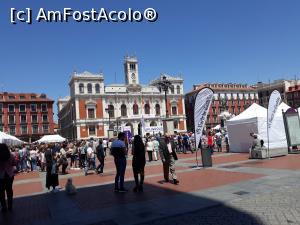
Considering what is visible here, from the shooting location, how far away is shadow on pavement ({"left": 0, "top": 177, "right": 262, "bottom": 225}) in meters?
6.45

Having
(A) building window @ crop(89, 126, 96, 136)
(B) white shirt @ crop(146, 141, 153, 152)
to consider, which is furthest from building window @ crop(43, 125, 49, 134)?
(B) white shirt @ crop(146, 141, 153, 152)

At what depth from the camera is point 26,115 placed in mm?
74750

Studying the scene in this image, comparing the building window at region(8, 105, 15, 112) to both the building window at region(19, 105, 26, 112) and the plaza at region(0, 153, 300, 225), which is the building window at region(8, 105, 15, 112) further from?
the plaza at region(0, 153, 300, 225)

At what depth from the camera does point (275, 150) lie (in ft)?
54.4

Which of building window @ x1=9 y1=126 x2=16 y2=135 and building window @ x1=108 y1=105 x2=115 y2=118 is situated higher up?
building window @ x1=108 y1=105 x2=115 y2=118

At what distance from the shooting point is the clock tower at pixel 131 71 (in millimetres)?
82188

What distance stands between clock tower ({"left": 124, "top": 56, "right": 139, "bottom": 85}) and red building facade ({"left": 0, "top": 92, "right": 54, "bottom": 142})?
18697mm

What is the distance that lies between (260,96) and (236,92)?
6765mm

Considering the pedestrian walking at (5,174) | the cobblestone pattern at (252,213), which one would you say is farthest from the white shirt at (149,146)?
the cobblestone pattern at (252,213)

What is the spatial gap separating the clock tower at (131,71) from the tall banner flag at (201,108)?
68.5 meters

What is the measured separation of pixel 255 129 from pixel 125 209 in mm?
13457

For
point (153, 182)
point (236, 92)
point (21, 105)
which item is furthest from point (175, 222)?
point (236, 92)

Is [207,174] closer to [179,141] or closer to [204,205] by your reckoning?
[204,205]

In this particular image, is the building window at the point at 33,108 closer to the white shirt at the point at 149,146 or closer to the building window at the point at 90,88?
the building window at the point at 90,88
